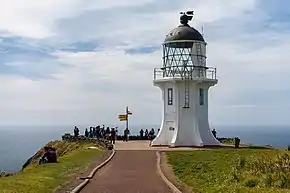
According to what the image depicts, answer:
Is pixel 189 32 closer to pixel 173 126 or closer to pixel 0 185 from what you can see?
pixel 173 126

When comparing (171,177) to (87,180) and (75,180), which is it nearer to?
(87,180)

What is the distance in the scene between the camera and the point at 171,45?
41250 mm

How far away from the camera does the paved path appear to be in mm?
17062

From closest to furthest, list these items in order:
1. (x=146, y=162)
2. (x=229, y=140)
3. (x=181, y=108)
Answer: (x=146, y=162) → (x=181, y=108) → (x=229, y=140)

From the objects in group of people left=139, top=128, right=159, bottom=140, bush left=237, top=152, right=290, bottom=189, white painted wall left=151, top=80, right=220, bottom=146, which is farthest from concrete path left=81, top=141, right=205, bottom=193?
group of people left=139, top=128, right=159, bottom=140

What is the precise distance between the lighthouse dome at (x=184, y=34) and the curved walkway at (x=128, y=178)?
1344cm

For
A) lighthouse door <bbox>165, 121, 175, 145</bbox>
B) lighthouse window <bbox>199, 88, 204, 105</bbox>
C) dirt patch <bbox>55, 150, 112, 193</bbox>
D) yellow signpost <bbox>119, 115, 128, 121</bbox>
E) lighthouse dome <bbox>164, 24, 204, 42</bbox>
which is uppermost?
lighthouse dome <bbox>164, 24, 204, 42</bbox>

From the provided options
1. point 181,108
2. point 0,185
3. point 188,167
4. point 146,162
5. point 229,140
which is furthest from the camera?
point 229,140

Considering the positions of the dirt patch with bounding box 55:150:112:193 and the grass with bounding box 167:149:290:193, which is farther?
the dirt patch with bounding box 55:150:112:193

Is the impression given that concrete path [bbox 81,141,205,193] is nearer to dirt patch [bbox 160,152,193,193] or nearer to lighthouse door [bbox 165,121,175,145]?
dirt patch [bbox 160,152,193,193]

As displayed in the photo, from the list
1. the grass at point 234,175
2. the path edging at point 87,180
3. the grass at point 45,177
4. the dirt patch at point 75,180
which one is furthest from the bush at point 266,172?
the grass at point 45,177

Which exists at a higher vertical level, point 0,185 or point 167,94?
point 167,94

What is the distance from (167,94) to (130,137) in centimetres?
998

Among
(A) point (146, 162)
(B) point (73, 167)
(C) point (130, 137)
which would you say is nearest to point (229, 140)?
(C) point (130, 137)
